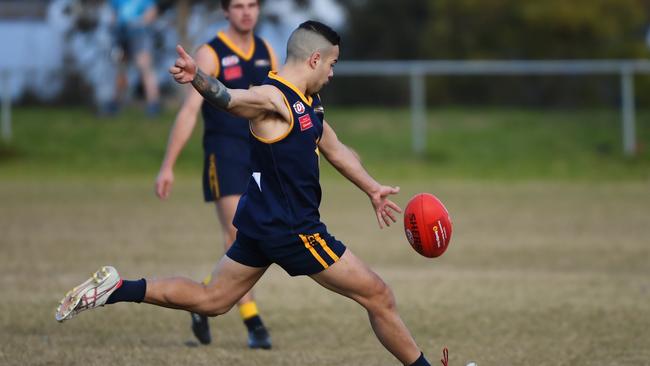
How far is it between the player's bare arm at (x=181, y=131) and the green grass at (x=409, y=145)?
516 inches

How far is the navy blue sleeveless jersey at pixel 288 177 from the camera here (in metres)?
5.87

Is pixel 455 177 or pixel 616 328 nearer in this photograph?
pixel 616 328

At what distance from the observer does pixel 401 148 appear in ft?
74.9

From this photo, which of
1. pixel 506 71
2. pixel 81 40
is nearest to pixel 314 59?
pixel 506 71

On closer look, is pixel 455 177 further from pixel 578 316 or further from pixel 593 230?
pixel 578 316

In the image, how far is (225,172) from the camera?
26.9ft

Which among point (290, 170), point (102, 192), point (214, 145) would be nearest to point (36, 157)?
point (102, 192)

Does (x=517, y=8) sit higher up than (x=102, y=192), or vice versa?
(x=517, y=8)

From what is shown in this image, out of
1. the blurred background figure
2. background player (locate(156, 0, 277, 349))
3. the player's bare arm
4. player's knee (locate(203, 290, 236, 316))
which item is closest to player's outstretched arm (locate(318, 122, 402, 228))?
player's knee (locate(203, 290, 236, 316))

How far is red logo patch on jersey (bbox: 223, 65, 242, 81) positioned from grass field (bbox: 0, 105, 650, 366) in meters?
1.88

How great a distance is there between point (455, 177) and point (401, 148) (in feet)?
6.39

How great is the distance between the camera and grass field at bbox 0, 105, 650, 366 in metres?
7.80

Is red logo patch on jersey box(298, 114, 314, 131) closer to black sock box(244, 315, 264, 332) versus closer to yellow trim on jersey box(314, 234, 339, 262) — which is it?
yellow trim on jersey box(314, 234, 339, 262)

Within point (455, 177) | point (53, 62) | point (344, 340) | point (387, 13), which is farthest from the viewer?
point (387, 13)
